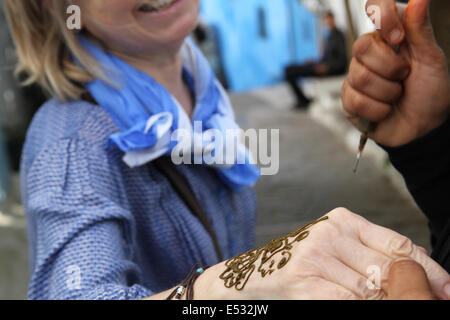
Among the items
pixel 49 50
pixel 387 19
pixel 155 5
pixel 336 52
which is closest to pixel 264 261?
pixel 387 19

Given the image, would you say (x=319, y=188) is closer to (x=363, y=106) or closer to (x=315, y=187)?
(x=315, y=187)

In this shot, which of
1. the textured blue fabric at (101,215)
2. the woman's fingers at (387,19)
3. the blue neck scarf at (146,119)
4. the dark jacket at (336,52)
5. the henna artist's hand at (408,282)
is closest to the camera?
the henna artist's hand at (408,282)

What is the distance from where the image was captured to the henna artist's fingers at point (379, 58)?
0.64 meters

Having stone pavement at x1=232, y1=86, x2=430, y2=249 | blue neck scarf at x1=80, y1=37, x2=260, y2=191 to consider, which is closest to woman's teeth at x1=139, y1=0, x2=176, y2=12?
blue neck scarf at x1=80, y1=37, x2=260, y2=191

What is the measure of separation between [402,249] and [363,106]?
0.34m

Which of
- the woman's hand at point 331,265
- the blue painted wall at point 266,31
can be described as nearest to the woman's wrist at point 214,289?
the woman's hand at point 331,265

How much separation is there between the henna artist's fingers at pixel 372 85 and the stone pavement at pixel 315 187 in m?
0.16

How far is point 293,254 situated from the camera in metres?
0.46

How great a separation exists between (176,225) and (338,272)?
48cm

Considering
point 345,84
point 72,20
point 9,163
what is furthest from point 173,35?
point 9,163

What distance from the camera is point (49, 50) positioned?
2.99ft

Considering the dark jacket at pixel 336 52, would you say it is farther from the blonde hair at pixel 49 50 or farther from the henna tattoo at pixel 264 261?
the henna tattoo at pixel 264 261

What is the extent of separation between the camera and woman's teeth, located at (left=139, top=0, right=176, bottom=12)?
29.5 inches

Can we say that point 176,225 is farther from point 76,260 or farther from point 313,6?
point 313,6
